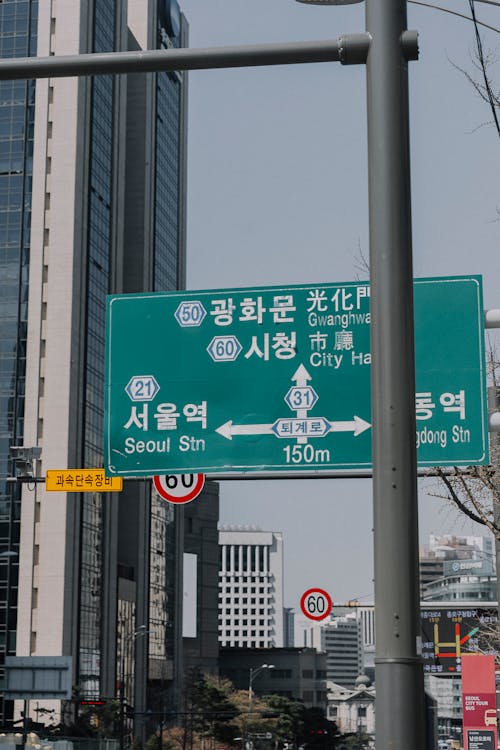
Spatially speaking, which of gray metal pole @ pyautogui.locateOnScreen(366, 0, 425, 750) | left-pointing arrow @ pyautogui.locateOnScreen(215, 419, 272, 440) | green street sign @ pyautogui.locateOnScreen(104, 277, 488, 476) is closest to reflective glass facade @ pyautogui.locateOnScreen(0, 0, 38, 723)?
green street sign @ pyautogui.locateOnScreen(104, 277, 488, 476)

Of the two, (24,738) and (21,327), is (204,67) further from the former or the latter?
(21,327)

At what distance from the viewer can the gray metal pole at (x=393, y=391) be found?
5645mm

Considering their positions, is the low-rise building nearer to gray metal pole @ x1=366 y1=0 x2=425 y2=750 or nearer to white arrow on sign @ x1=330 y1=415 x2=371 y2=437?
white arrow on sign @ x1=330 y1=415 x2=371 y2=437

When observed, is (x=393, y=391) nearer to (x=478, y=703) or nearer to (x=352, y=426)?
(x=352, y=426)

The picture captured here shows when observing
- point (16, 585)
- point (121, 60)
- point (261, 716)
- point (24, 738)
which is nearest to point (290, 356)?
point (121, 60)

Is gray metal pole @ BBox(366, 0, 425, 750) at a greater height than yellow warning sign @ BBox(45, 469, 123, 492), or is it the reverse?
yellow warning sign @ BBox(45, 469, 123, 492)

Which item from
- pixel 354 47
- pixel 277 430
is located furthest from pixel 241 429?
pixel 354 47

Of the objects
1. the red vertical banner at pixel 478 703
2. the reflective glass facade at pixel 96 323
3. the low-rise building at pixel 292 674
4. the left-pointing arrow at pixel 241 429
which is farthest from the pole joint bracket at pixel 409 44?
the low-rise building at pixel 292 674

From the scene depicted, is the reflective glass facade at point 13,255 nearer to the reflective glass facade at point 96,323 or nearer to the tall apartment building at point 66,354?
the tall apartment building at point 66,354

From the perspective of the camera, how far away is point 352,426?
545 inches

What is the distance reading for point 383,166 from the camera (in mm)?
6273

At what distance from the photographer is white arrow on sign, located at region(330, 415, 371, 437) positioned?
13820 mm

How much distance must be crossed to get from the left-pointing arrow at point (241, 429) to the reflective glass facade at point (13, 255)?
97098mm

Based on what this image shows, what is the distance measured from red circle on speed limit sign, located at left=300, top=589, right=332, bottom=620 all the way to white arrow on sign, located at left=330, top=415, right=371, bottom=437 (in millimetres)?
22518
